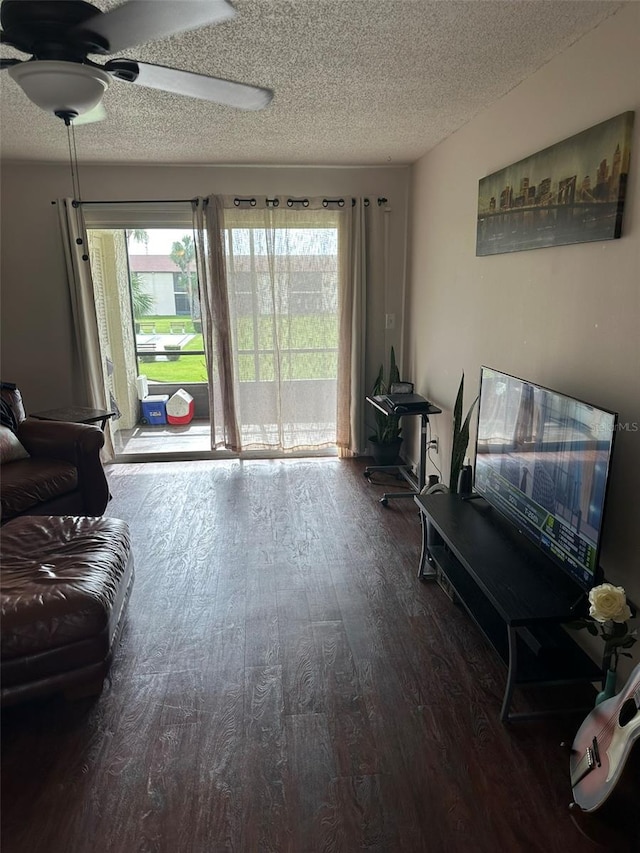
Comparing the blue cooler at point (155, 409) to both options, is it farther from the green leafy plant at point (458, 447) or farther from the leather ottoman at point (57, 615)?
the green leafy plant at point (458, 447)

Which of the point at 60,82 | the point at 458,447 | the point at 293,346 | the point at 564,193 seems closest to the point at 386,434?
the point at 293,346

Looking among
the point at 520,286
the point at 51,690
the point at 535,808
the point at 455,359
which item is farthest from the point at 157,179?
the point at 535,808

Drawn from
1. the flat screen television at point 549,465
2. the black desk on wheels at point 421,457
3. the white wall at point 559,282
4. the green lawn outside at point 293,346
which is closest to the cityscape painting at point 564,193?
the white wall at point 559,282

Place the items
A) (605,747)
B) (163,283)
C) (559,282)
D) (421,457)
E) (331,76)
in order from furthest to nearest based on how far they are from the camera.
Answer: (163,283), (421,457), (331,76), (559,282), (605,747)

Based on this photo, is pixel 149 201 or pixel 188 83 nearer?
pixel 188 83

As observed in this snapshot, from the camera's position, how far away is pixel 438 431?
3945 mm

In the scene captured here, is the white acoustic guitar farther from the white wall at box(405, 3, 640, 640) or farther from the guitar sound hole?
the white wall at box(405, 3, 640, 640)

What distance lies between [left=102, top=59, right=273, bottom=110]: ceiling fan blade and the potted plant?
8.60 ft

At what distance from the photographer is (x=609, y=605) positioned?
1.63m

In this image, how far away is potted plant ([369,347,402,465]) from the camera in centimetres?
443

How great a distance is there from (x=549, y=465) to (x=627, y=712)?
2.76ft

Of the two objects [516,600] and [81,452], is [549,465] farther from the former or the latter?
[81,452]

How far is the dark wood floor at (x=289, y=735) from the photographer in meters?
1.55

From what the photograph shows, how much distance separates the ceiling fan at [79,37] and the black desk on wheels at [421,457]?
2.37 m
